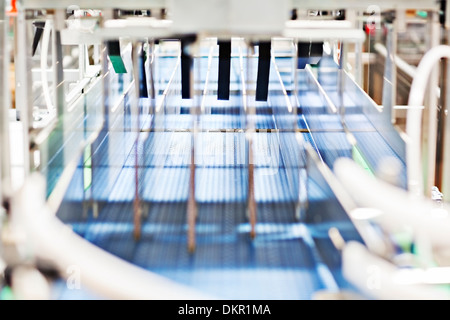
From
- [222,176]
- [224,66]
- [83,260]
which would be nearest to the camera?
[83,260]

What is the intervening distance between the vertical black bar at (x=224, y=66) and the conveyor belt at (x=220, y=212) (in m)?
0.68

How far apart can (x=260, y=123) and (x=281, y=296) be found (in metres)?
3.36

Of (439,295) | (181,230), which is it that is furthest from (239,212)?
(439,295)

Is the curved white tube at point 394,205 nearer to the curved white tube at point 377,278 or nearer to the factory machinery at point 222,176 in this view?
the factory machinery at point 222,176

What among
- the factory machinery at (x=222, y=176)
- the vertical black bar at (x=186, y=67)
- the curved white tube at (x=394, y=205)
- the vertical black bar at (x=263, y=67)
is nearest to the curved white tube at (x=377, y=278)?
the factory machinery at (x=222, y=176)

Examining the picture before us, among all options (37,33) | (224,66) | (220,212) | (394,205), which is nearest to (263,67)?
(224,66)

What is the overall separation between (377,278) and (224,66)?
4.90 feet

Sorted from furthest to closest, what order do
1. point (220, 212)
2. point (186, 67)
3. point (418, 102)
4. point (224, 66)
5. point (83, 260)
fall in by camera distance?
point (220, 212) → point (224, 66) → point (186, 67) → point (83, 260) → point (418, 102)

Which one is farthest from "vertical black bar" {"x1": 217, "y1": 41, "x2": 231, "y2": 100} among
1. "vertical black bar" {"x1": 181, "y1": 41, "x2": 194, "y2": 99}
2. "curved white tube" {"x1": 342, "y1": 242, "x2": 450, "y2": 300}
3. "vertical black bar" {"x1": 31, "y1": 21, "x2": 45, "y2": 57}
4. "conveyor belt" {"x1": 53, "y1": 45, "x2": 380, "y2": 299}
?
"vertical black bar" {"x1": 31, "y1": 21, "x2": 45, "y2": 57}

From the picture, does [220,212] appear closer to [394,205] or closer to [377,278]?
[394,205]

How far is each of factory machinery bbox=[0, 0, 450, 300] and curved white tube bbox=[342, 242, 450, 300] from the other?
11mm

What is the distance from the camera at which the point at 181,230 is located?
12.8 feet

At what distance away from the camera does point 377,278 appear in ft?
10.6

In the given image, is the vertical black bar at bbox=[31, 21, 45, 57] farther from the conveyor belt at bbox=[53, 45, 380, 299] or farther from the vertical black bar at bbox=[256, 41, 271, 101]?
the vertical black bar at bbox=[256, 41, 271, 101]
